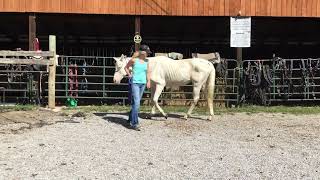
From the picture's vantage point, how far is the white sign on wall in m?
16.5

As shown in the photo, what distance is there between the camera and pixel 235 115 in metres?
13.9

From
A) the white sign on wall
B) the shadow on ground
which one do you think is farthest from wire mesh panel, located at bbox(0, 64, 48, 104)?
the white sign on wall

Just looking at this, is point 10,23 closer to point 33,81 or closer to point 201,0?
point 33,81

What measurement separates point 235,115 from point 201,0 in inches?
180

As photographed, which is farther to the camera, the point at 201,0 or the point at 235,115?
the point at 201,0

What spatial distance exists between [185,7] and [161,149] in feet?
28.3

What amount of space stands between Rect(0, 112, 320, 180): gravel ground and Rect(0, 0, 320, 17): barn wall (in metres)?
5.05

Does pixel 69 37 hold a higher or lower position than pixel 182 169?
higher

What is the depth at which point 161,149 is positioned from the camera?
9008mm

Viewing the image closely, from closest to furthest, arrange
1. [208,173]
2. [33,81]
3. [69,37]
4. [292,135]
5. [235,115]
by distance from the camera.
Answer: [208,173] → [292,135] → [235,115] → [33,81] → [69,37]

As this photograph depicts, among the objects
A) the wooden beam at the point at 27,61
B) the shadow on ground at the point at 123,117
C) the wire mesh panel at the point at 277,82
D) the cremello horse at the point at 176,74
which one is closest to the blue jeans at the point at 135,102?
the shadow on ground at the point at 123,117

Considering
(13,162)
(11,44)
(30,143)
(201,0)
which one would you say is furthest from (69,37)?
(13,162)

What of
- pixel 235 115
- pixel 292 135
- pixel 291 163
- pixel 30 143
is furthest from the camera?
pixel 235 115

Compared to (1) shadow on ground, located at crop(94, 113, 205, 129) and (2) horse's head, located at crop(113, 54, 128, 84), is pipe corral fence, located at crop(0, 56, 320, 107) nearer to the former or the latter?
(1) shadow on ground, located at crop(94, 113, 205, 129)
